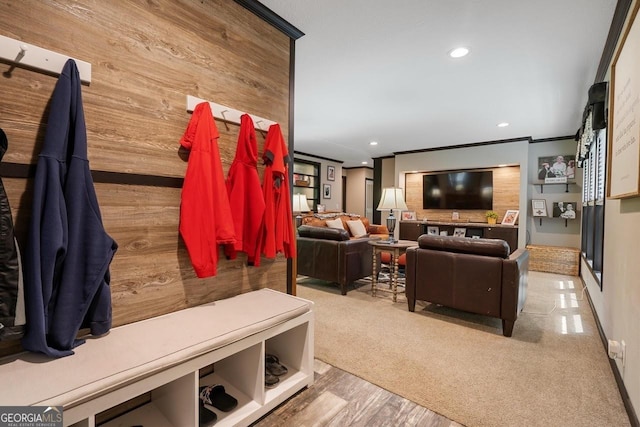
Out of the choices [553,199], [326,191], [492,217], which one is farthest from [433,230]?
[326,191]

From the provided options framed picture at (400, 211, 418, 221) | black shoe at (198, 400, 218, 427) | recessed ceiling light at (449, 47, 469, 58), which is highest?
recessed ceiling light at (449, 47, 469, 58)

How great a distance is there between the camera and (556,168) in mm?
5699

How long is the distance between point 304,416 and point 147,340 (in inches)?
34.9

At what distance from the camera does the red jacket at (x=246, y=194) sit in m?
1.87

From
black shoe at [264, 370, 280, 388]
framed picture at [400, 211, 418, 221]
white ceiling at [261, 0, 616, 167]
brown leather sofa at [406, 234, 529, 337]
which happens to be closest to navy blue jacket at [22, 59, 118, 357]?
black shoe at [264, 370, 280, 388]

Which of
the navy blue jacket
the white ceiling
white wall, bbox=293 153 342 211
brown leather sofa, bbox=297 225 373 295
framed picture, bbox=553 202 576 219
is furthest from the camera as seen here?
white wall, bbox=293 153 342 211

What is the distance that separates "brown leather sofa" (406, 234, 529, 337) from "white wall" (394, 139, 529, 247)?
3.45m

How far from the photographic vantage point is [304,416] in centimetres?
160

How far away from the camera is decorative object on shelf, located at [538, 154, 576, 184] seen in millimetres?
Result: 5574

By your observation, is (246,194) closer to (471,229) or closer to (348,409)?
(348,409)

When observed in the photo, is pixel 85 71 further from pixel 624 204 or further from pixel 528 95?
pixel 528 95

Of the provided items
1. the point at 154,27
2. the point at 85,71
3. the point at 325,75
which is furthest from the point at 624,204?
the point at 85,71

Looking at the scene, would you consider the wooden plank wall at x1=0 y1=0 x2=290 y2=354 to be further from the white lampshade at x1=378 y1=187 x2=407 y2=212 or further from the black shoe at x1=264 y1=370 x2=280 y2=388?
the white lampshade at x1=378 y1=187 x2=407 y2=212

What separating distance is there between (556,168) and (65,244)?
708cm
